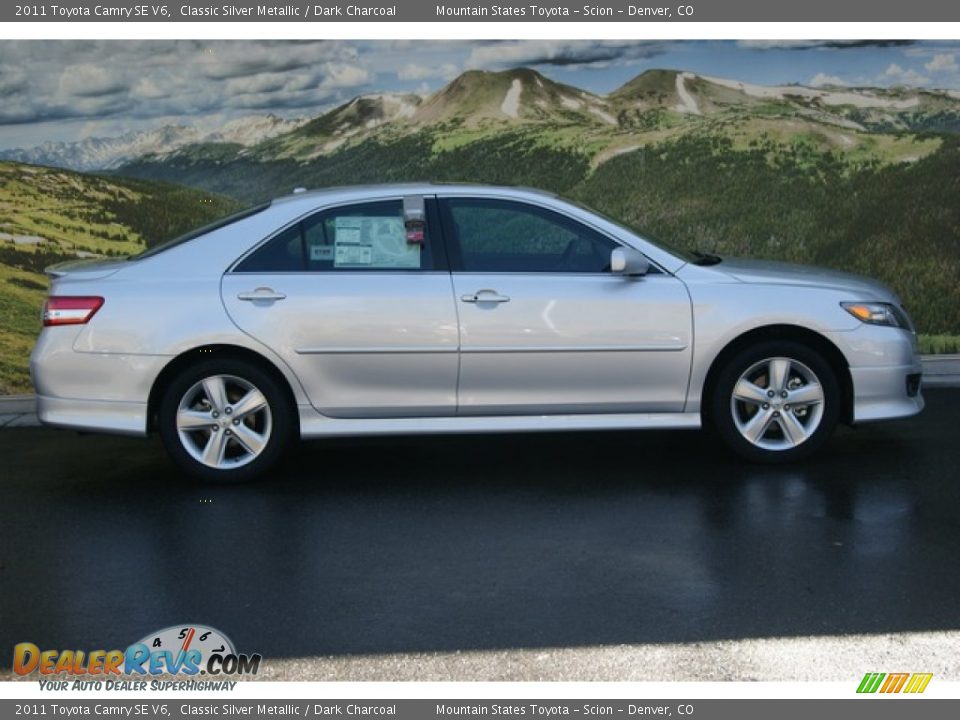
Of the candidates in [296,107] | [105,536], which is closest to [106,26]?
[296,107]

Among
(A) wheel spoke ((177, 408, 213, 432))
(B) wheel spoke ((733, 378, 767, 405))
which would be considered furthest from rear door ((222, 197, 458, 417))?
(B) wheel spoke ((733, 378, 767, 405))

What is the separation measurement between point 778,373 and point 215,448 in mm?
2973

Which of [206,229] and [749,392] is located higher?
[206,229]

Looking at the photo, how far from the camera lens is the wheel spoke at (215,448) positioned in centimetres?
679

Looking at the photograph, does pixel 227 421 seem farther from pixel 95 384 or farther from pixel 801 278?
pixel 801 278

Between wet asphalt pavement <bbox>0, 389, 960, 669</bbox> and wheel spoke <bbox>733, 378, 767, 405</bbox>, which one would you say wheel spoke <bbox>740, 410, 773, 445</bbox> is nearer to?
wheel spoke <bbox>733, 378, 767, 405</bbox>

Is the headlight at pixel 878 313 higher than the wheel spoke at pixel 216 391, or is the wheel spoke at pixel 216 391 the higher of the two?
the headlight at pixel 878 313

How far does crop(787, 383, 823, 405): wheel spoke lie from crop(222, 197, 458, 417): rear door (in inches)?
70.9

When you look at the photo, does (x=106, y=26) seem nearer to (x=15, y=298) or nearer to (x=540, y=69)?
(x=15, y=298)

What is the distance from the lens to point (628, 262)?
6.80 meters

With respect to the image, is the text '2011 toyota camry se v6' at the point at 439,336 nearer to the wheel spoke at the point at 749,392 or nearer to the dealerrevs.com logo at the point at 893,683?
the wheel spoke at the point at 749,392

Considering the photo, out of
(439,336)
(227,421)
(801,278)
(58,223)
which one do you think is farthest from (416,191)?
(58,223)

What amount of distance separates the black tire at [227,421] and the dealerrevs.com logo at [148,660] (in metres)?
2.16

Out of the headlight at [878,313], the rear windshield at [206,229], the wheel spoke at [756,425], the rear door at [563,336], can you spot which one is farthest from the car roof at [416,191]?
the headlight at [878,313]
